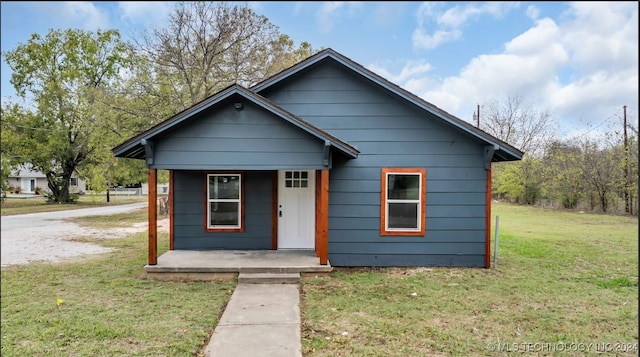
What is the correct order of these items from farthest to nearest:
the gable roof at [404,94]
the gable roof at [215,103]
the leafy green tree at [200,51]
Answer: the leafy green tree at [200,51], the gable roof at [404,94], the gable roof at [215,103]

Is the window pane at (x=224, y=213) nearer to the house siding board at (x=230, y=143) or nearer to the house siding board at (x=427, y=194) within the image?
the house siding board at (x=230, y=143)

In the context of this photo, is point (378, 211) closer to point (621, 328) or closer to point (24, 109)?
point (621, 328)

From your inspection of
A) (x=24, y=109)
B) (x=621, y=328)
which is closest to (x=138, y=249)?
(x=621, y=328)

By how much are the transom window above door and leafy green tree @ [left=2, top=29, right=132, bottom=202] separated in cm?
1952

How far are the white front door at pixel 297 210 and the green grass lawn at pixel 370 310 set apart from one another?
1.43 meters

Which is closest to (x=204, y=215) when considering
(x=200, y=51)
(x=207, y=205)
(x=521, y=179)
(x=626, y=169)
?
(x=207, y=205)

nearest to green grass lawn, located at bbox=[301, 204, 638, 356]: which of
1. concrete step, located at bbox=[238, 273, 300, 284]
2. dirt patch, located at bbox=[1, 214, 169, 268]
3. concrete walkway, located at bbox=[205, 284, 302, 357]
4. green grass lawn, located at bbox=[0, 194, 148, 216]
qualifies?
concrete walkway, located at bbox=[205, 284, 302, 357]

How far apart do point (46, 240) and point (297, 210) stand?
27.7 ft

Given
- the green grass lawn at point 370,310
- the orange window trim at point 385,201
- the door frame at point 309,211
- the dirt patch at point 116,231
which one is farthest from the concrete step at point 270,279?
the dirt patch at point 116,231

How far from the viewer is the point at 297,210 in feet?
29.0

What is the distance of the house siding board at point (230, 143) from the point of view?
22.9 feet

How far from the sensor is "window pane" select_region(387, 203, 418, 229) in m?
8.20

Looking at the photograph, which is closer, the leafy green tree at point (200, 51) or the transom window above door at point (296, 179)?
the transom window above door at point (296, 179)

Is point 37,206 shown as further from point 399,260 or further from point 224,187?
point 399,260
